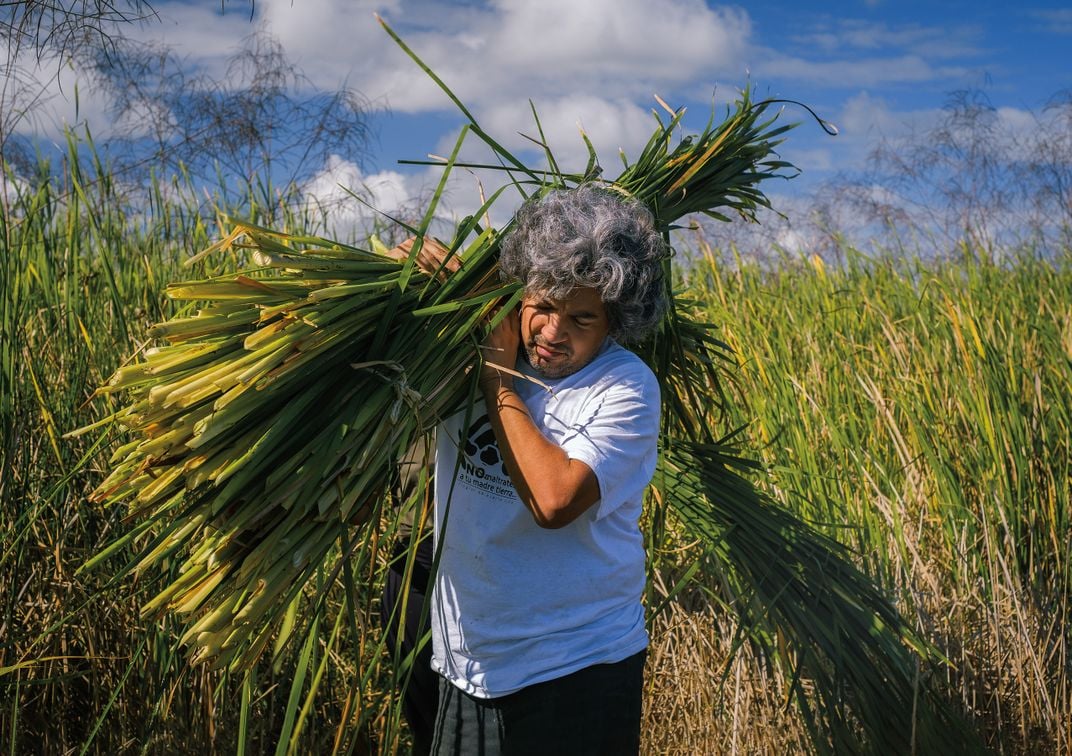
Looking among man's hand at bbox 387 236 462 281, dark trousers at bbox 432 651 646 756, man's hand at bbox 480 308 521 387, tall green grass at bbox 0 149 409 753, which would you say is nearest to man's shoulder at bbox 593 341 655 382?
man's hand at bbox 480 308 521 387

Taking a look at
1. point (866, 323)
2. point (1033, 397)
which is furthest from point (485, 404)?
point (866, 323)

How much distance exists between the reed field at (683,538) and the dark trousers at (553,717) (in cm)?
16

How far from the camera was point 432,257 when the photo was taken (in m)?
1.46

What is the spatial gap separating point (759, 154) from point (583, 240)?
2.08 ft

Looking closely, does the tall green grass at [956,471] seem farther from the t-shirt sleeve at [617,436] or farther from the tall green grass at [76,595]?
the tall green grass at [76,595]

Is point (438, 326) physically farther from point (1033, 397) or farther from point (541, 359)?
point (1033, 397)

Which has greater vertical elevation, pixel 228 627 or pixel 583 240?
pixel 583 240

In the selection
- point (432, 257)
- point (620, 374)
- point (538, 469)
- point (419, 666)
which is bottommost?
point (419, 666)

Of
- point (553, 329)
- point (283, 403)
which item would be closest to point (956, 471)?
point (553, 329)

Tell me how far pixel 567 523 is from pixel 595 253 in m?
0.39

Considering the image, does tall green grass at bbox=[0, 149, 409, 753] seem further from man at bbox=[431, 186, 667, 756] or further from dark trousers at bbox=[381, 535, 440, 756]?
man at bbox=[431, 186, 667, 756]

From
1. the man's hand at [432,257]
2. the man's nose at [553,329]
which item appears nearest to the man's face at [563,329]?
the man's nose at [553,329]

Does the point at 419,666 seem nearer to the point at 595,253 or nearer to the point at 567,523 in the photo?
the point at 567,523

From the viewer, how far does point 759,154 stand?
184cm
